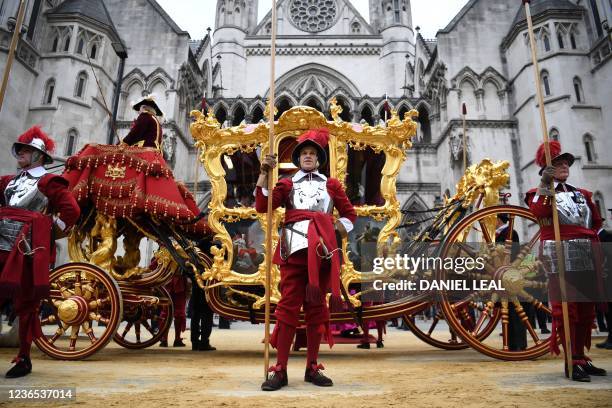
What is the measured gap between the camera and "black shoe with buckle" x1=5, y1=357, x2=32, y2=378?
307 centimetres

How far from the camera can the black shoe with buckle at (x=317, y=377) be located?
282 centimetres

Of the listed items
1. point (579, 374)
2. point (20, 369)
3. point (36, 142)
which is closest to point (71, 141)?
point (36, 142)

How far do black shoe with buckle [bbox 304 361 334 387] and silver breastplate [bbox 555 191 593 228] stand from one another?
2411 millimetres

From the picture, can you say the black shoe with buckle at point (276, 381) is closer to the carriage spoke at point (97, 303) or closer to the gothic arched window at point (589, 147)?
the carriage spoke at point (97, 303)

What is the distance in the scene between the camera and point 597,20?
19109 millimetres

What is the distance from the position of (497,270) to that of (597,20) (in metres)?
21.3

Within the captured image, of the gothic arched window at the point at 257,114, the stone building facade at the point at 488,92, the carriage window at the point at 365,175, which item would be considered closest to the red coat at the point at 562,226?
the carriage window at the point at 365,175

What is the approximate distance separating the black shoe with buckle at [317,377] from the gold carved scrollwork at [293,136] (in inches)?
70.7

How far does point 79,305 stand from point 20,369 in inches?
45.1

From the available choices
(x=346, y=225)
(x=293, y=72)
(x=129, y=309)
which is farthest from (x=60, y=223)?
(x=293, y=72)

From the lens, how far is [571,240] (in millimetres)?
3375

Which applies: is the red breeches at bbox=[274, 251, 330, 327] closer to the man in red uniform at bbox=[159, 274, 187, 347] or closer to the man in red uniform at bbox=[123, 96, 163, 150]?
the man in red uniform at bbox=[123, 96, 163, 150]

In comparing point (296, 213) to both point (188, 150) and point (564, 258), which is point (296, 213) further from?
point (188, 150)

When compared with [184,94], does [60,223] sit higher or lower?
lower
